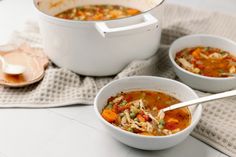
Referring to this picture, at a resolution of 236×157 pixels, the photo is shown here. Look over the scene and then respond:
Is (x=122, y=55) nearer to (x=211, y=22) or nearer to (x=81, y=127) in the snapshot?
(x=81, y=127)

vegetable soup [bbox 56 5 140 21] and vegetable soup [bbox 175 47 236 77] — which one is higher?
vegetable soup [bbox 56 5 140 21]

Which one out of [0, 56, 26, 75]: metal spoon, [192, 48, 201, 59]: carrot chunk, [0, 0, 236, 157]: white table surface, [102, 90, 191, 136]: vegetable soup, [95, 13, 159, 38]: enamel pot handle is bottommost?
[0, 0, 236, 157]: white table surface

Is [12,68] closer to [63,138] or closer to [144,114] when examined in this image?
[63,138]

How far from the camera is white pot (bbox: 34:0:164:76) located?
1.17 meters

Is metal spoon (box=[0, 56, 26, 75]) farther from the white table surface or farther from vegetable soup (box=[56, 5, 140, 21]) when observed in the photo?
vegetable soup (box=[56, 5, 140, 21])

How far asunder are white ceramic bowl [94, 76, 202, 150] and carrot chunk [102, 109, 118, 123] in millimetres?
17

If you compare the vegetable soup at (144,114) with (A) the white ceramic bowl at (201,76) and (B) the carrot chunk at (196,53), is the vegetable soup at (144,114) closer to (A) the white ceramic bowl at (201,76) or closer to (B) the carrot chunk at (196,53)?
(A) the white ceramic bowl at (201,76)

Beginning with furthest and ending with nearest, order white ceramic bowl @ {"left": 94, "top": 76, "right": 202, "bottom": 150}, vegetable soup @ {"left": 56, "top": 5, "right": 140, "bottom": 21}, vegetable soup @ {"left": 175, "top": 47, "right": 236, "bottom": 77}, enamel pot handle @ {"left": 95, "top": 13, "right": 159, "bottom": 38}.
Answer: vegetable soup @ {"left": 56, "top": 5, "right": 140, "bottom": 21}
vegetable soup @ {"left": 175, "top": 47, "right": 236, "bottom": 77}
enamel pot handle @ {"left": 95, "top": 13, "right": 159, "bottom": 38}
white ceramic bowl @ {"left": 94, "top": 76, "right": 202, "bottom": 150}

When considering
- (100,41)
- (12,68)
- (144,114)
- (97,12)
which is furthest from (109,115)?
(97,12)

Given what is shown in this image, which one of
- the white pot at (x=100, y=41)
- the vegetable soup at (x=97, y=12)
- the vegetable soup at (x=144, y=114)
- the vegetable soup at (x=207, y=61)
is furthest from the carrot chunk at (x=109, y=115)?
the vegetable soup at (x=97, y=12)

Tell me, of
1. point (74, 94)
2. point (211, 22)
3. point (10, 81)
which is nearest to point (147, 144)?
point (74, 94)

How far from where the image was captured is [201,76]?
1.19m

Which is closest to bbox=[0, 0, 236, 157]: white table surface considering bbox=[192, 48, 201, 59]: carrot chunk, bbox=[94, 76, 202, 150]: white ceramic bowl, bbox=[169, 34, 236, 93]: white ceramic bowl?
bbox=[94, 76, 202, 150]: white ceramic bowl

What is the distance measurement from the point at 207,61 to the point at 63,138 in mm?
502
